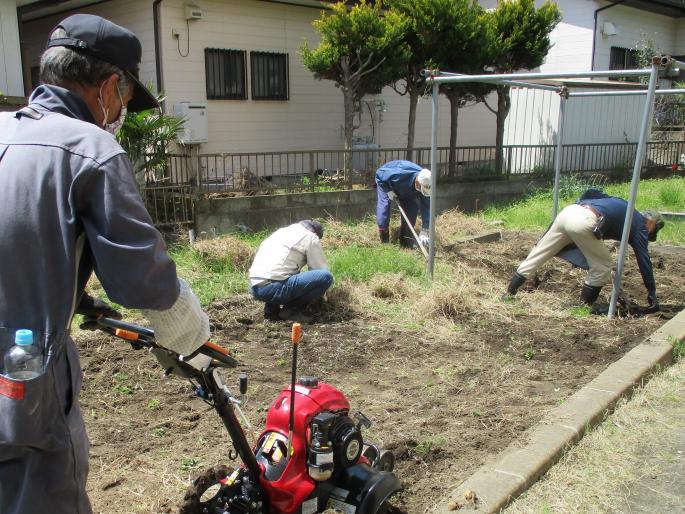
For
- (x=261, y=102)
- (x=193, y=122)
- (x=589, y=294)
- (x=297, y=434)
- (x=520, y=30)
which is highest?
(x=520, y=30)

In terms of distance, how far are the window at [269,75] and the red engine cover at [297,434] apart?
9583 millimetres

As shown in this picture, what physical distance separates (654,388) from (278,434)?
286cm

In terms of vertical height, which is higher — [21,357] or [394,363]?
[21,357]

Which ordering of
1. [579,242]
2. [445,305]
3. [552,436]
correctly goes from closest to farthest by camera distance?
1. [552,436]
2. [445,305]
3. [579,242]

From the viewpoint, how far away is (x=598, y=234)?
19.2ft

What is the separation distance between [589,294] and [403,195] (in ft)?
10.5

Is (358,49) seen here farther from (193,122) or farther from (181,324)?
(181,324)

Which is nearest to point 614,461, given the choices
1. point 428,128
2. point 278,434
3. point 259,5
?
point 278,434

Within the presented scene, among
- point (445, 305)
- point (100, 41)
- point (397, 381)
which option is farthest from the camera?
point (445, 305)

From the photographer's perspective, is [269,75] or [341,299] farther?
[269,75]

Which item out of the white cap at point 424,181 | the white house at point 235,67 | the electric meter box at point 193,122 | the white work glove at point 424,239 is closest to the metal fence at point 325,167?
the electric meter box at point 193,122

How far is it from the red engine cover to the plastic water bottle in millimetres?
1115

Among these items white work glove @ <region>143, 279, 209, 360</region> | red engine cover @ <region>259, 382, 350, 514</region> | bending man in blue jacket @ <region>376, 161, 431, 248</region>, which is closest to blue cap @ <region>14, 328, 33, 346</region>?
white work glove @ <region>143, 279, 209, 360</region>

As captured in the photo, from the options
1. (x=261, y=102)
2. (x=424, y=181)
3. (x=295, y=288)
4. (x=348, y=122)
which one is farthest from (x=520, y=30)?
(x=295, y=288)
